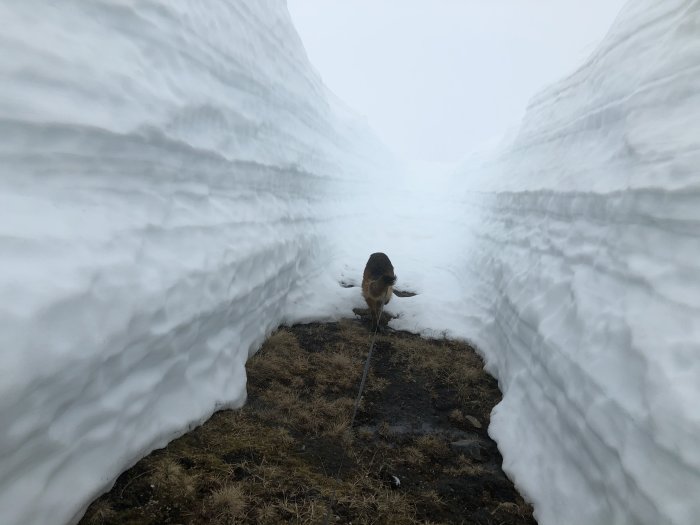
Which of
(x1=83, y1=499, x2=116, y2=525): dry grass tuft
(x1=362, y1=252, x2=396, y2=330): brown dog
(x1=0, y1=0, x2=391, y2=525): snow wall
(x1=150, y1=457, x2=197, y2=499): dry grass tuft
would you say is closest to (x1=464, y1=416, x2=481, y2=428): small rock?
(x1=362, y1=252, x2=396, y2=330): brown dog

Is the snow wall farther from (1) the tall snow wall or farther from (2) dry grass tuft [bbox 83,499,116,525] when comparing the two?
(1) the tall snow wall

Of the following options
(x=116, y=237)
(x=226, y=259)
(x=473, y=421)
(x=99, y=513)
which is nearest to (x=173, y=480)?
(x=99, y=513)

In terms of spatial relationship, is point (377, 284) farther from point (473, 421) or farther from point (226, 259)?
point (226, 259)

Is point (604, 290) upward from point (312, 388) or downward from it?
upward

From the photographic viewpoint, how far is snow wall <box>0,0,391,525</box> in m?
1.95

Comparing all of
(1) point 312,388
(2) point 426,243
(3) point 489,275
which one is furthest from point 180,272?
(2) point 426,243

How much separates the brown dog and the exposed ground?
109 centimetres

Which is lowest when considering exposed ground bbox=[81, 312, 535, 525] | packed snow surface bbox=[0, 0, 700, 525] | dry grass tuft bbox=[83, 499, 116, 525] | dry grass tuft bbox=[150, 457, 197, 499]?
exposed ground bbox=[81, 312, 535, 525]

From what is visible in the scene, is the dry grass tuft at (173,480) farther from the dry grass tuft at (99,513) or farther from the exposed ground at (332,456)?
the dry grass tuft at (99,513)

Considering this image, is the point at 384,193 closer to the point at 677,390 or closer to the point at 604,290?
the point at 604,290

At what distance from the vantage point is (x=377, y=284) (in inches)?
237

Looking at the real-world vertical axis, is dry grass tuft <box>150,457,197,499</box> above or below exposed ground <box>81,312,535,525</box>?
above

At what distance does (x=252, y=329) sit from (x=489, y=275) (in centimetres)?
393

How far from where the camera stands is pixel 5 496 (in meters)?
1.82
